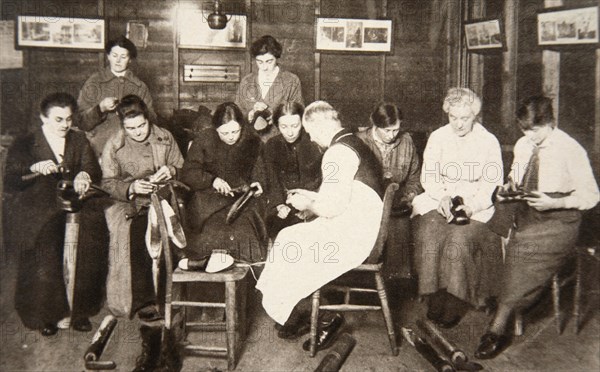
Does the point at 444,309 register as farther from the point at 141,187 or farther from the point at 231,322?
the point at 141,187

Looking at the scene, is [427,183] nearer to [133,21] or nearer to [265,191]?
[265,191]

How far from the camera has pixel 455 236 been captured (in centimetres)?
348

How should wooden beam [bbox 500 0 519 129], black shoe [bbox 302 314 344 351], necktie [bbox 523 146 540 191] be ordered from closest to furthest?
1. black shoe [bbox 302 314 344 351]
2. necktie [bbox 523 146 540 191]
3. wooden beam [bbox 500 0 519 129]

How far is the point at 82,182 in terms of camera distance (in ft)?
11.5

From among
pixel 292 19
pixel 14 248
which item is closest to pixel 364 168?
pixel 14 248

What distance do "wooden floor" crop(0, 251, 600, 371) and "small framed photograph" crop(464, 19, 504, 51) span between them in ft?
7.53

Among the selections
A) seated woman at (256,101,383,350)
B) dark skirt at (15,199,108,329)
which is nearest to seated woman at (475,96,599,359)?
seated woman at (256,101,383,350)

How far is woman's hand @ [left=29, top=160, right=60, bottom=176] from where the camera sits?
343 centimetres

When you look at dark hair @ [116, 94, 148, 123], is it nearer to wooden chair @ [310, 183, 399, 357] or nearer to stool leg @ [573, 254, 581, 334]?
wooden chair @ [310, 183, 399, 357]

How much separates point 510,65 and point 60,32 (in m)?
3.85

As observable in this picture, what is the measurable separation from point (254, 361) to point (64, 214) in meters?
1.62

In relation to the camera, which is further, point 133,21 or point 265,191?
point 133,21

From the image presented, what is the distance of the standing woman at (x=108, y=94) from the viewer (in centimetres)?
395

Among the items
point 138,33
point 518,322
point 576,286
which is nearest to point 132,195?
point 138,33
